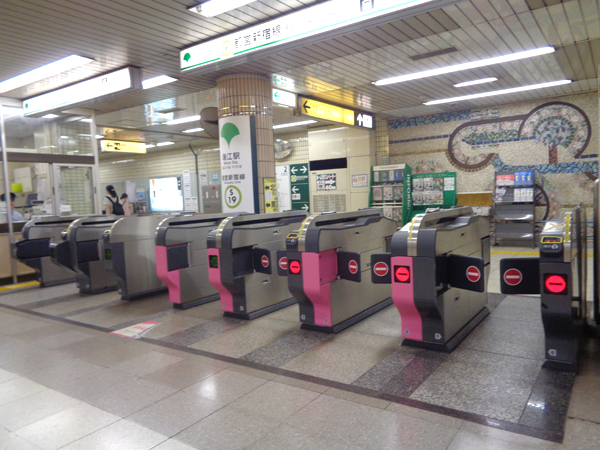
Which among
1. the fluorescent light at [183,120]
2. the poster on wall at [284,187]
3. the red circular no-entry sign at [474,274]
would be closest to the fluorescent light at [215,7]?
the red circular no-entry sign at [474,274]

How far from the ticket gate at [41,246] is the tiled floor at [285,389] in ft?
9.12

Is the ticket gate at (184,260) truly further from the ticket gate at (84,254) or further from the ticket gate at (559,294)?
the ticket gate at (559,294)

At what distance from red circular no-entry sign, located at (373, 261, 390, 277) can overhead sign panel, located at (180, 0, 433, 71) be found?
2.11 m

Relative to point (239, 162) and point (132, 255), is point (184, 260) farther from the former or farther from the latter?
point (239, 162)

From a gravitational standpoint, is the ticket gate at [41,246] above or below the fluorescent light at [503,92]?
below

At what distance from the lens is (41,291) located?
6.68 metres

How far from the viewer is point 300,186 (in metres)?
11.8

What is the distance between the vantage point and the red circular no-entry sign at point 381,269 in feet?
11.8

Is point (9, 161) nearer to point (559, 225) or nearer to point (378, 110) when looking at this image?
point (378, 110)

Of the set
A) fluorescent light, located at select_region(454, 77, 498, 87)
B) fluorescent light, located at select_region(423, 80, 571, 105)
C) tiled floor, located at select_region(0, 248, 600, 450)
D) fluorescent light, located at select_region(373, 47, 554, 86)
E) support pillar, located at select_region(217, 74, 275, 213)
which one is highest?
fluorescent light, located at select_region(373, 47, 554, 86)

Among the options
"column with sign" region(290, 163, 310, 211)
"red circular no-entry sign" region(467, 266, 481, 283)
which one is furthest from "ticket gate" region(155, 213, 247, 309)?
"column with sign" region(290, 163, 310, 211)

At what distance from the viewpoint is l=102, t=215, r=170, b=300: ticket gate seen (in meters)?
5.57

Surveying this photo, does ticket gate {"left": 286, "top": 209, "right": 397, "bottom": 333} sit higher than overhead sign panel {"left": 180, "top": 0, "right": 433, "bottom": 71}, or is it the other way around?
overhead sign panel {"left": 180, "top": 0, "right": 433, "bottom": 71}

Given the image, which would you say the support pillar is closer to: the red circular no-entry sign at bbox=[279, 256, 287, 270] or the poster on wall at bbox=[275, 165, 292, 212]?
the red circular no-entry sign at bbox=[279, 256, 287, 270]
